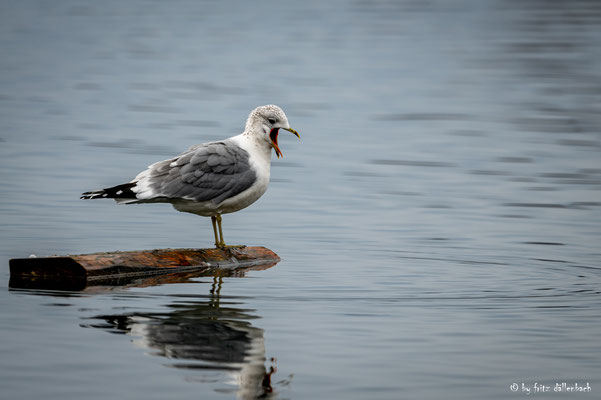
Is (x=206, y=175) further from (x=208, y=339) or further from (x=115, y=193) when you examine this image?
(x=208, y=339)

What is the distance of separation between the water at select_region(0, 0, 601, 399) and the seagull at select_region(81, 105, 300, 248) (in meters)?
0.81

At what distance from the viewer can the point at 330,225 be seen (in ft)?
47.3

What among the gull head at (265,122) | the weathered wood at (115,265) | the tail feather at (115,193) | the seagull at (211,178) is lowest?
the weathered wood at (115,265)

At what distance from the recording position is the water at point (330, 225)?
26.5 feet

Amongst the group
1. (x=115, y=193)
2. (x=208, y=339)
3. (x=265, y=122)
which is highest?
(x=265, y=122)

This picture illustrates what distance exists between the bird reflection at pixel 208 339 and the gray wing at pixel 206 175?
122cm

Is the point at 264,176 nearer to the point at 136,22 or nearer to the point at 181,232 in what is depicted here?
the point at 181,232

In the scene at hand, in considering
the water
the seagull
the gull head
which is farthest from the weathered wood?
the gull head

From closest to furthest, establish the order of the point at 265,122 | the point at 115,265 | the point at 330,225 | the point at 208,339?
the point at 208,339 < the point at 115,265 < the point at 265,122 < the point at 330,225

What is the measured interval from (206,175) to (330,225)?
161 inches

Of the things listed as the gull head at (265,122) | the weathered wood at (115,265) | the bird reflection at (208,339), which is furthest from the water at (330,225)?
the gull head at (265,122)

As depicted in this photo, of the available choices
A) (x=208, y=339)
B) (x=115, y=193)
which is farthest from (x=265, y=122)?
(x=208, y=339)

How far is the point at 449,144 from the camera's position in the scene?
22.4 meters

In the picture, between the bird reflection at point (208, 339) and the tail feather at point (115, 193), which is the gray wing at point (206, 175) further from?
the bird reflection at point (208, 339)
